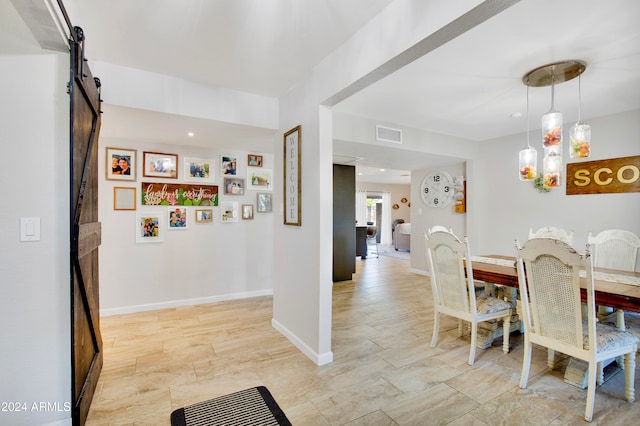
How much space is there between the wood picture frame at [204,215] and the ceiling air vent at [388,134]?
8.40 feet

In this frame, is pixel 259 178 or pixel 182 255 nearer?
pixel 182 255

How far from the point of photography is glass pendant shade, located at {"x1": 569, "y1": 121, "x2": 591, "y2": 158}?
244cm

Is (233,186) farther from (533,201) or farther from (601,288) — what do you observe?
(533,201)

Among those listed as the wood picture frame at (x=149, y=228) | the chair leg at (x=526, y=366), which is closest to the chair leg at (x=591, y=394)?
the chair leg at (x=526, y=366)

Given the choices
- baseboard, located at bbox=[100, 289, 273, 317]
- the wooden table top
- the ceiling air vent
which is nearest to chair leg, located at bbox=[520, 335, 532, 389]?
the wooden table top

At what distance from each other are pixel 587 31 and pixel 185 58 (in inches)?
117

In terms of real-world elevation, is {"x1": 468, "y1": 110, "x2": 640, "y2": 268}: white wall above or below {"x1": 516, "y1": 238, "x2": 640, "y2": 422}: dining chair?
above

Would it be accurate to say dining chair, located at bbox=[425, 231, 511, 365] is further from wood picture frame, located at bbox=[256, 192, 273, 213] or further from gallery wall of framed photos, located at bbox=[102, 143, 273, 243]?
gallery wall of framed photos, located at bbox=[102, 143, 273, 243]

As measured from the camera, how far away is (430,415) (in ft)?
6.05

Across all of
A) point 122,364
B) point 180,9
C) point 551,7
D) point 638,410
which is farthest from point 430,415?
point 180,9

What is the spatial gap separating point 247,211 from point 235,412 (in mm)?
2942

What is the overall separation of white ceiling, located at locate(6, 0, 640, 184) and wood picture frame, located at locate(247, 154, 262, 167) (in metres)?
0.84

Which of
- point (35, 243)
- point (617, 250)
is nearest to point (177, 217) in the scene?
point (35, 243)

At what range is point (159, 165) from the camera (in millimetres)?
3896
